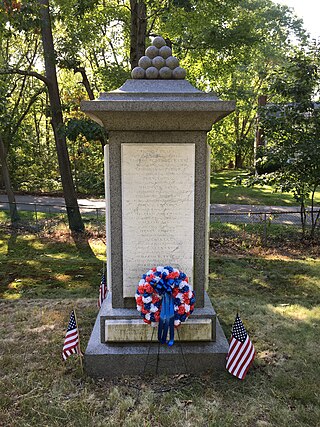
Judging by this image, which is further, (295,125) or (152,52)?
(295,125)

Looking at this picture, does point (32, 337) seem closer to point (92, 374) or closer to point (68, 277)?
point (92, 374)

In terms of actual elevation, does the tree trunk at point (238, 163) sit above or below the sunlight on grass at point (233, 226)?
above

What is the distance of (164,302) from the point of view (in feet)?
14.1

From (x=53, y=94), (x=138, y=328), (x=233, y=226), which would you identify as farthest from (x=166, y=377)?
(x=233, y=226)

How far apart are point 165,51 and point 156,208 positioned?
5.88 ft

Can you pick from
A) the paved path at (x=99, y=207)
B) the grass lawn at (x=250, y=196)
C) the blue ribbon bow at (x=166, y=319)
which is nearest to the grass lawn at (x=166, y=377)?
the blue ribbon bow at (x=166, y=319)

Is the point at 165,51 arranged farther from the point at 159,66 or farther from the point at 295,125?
the point at 295,125

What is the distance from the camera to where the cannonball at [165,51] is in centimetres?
462

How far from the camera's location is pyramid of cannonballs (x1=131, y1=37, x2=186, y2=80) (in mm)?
4570

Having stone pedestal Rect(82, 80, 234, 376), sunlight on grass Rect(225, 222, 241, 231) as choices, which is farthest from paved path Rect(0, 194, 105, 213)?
stone pedestal Rect(82, 80, 234, 376)

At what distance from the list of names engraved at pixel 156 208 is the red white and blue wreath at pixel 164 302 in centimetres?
36

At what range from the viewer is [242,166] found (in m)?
37.2

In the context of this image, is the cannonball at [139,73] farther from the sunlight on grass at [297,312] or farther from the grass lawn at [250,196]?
the grass lawn at [250,196]

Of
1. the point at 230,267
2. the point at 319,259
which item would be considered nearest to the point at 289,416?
the point at 230,267
